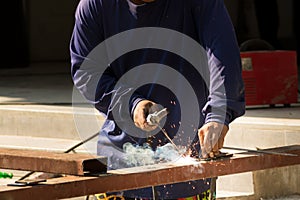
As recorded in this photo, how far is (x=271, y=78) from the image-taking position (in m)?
7.84

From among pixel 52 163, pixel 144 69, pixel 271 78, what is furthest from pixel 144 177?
pixel 271 78

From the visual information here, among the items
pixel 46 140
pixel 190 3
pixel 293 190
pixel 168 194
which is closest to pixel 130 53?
pixel 190 3

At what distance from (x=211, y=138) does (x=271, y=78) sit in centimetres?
461

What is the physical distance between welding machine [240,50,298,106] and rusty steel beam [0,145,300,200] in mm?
4256

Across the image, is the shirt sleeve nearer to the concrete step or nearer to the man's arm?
the man's arm

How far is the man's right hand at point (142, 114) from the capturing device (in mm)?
3406

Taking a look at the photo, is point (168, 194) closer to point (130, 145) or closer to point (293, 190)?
point (130, 145)

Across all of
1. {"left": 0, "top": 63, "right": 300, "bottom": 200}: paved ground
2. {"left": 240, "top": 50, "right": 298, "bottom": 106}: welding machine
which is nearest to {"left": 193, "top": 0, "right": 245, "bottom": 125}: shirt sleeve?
{"left": 0, "top": 63, "right": 300, "bottom": 200}: paved ground

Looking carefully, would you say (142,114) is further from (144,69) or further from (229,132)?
(229,132)

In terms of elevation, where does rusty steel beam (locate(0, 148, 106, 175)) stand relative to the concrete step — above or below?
above

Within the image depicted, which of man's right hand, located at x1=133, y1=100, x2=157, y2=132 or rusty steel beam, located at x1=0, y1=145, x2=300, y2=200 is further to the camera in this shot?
man's right hand, located at x1=133, y1=100, x2=157, y2=132

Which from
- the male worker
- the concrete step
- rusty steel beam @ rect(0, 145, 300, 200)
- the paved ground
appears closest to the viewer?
rusty steel beam @ rect(0, 145, 300, 200)

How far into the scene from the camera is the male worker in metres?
3.54

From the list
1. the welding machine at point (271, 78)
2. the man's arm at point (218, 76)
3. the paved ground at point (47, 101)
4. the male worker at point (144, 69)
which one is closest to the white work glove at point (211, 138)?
the man's arm at point (218, 76)
